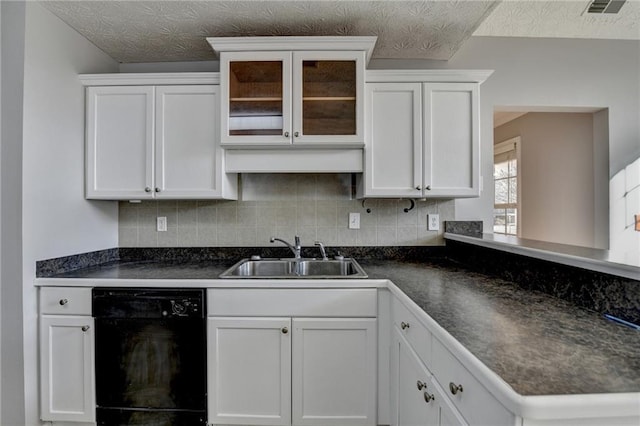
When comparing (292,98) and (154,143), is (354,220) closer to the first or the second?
(292,98)

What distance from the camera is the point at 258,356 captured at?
1.65 meters

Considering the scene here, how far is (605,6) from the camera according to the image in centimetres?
199

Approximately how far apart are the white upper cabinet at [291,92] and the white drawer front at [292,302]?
0.86 m

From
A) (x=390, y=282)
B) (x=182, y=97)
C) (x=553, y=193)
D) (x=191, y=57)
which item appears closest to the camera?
(x=390, y=282)

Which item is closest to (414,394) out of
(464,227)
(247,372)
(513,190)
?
(247,372)

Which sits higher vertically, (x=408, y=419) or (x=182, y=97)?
(x=182, y=97)

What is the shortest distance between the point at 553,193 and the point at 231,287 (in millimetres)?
3446

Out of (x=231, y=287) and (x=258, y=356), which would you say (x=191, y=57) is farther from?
(x=258, y=356)

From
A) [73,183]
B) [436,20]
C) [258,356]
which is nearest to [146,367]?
[258,356]

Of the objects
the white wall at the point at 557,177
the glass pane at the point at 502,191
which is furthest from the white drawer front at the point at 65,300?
the glass pane at the point at 502,191

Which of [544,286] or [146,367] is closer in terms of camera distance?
[544,286]

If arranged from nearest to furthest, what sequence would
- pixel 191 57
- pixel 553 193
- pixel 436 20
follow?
1. pixel 436 20
2. pixel 191 57
3. pixel 553 193

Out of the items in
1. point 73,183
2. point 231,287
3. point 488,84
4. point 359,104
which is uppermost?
point 488,84

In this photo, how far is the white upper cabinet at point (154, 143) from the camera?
196 cm
